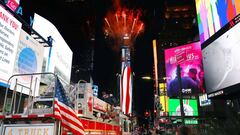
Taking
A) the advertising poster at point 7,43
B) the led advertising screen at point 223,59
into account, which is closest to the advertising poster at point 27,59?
the advertising poster at point 7,43

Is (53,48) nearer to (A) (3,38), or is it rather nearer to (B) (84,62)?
(A) (3,38)

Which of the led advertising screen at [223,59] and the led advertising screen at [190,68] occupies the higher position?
the led advertising screen at [190,68]

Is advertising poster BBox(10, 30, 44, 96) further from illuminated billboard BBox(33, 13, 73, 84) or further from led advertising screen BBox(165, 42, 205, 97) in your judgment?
led advertising screen BBox(165, 42, 205, 97)

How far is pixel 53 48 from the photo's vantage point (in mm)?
17828

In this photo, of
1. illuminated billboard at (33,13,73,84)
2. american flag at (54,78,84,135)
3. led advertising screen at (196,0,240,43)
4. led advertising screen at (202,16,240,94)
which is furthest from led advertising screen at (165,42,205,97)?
american flag at (54,78,84,135)

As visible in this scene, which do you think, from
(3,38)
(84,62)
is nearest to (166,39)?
(84,62)

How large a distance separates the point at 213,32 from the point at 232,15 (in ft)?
6.82

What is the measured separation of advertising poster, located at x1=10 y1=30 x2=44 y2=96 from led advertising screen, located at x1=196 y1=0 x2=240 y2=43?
409 inches

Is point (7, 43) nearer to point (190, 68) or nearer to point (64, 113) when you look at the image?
point (64, 113)

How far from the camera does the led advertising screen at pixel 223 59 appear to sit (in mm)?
11617

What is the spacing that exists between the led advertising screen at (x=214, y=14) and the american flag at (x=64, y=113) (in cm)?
904

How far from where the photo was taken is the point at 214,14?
14148 millimetres

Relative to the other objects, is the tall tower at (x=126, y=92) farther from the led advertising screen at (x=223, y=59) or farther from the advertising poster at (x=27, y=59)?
the led advertising screen at (x=223, y=59)

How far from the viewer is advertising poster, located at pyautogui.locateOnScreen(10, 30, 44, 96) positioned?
12.9m
